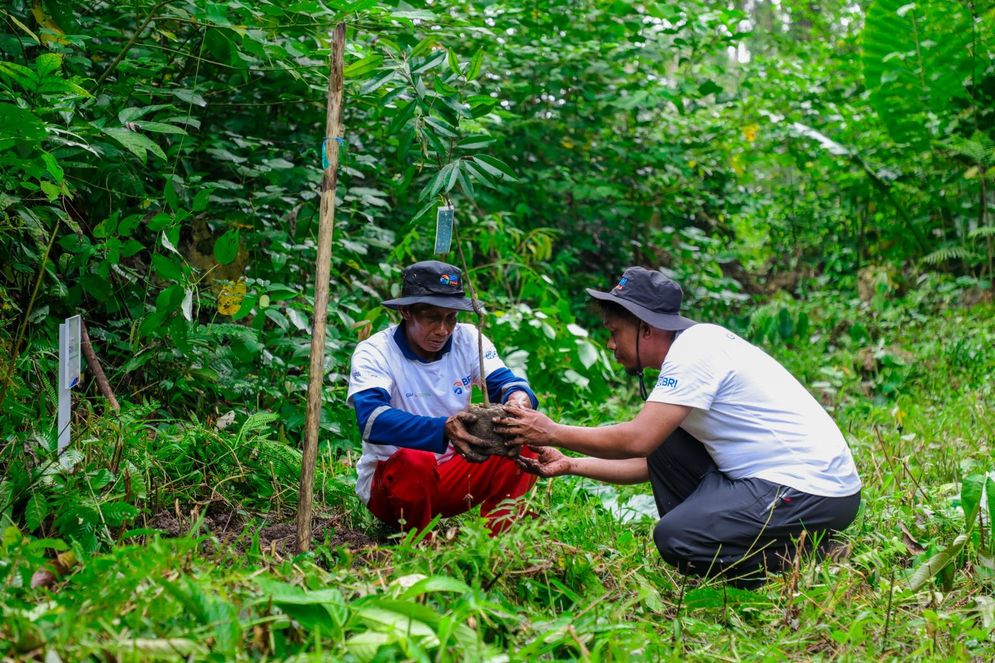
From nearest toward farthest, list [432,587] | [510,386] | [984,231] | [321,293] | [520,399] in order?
1. [432,587]
2. [321,293]
3. [520,399]
4. [510,386]
5. [984,231]

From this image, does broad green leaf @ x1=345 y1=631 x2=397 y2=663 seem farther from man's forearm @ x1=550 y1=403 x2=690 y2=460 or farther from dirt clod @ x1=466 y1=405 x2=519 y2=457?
man's forearm @ x1=550 y1=403 x2=690 y2=460

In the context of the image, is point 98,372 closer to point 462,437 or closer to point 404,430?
point 404,430

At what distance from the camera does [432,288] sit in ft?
9.93

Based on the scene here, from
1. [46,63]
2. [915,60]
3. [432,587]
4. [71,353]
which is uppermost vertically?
[915,60]

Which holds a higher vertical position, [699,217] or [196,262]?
[699,217]

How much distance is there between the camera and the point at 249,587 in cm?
207

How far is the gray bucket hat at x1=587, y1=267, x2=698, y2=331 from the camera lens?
2.99 metres

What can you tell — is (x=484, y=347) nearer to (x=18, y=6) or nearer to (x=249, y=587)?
(x=249, y=587)

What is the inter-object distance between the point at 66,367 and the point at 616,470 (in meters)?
1.80

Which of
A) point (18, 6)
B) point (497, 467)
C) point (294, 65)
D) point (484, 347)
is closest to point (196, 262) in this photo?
point (294, 65)

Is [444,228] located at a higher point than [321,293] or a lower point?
higher

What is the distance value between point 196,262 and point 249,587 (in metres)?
2.35

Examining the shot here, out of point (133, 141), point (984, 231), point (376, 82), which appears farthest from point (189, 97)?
point (984, 231)

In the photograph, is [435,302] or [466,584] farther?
[435,302]
